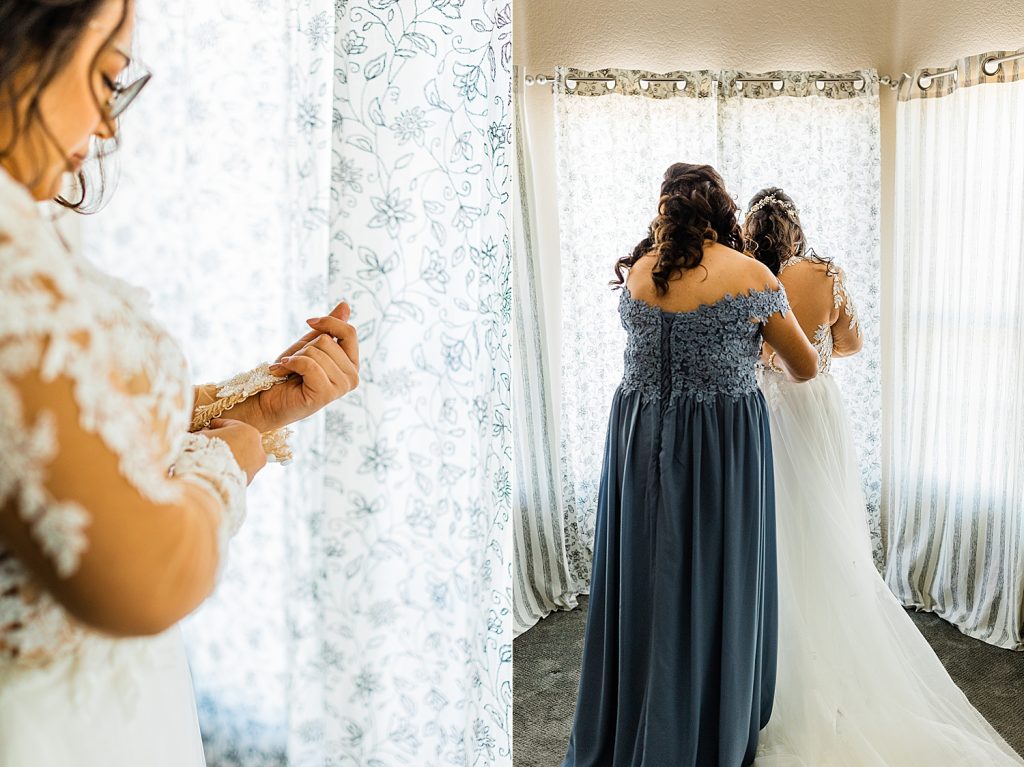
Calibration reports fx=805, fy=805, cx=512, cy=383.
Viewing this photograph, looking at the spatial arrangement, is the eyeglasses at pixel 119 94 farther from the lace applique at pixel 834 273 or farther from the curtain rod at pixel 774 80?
the curtain rod at pixel 774 80

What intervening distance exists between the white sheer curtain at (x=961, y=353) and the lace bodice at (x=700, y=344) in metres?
1.47

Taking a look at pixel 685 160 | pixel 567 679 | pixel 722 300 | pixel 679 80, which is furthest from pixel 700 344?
pixel 679 80

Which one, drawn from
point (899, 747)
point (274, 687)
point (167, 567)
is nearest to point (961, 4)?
point (899, 747)

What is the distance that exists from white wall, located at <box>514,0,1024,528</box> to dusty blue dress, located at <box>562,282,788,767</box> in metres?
1.37

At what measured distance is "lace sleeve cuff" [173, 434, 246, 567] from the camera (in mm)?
653

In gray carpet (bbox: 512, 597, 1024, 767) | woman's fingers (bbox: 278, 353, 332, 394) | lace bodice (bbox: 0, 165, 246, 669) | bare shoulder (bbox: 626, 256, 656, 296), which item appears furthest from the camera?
gray carpet (bbox: 512, 597, 1024, 767)

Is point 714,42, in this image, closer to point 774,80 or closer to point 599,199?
point 774,80

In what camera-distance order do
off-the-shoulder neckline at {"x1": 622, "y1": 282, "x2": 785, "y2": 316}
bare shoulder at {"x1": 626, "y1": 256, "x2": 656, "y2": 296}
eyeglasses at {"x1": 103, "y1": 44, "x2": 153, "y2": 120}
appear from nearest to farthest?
1. eyeglasses at {"x1": 103, "y1": 44, "x2": 153, "y2": 120}
2. off-the-shoulder neckline at {"x1": 622, "y1": 282, "x2": 785, "y2": 316}
3. bare shoulder at {"x1": 626, "y1": 256, "x2": 656, "y2": 296}

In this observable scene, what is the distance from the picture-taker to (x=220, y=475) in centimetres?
68

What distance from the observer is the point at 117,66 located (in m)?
0.62

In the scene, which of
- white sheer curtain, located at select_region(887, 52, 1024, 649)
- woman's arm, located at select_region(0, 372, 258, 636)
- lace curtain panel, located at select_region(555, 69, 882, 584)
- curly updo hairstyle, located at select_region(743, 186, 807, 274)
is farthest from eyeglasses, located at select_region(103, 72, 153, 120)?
white sheer curtain, located at select_region(887, 52, 1024, 649)

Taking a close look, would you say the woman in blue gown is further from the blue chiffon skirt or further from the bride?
the bride

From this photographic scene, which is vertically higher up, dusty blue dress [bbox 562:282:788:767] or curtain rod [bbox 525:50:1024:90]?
curtain rod [bbox 525:50:1024:90]

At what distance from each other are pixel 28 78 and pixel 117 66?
7 cm
